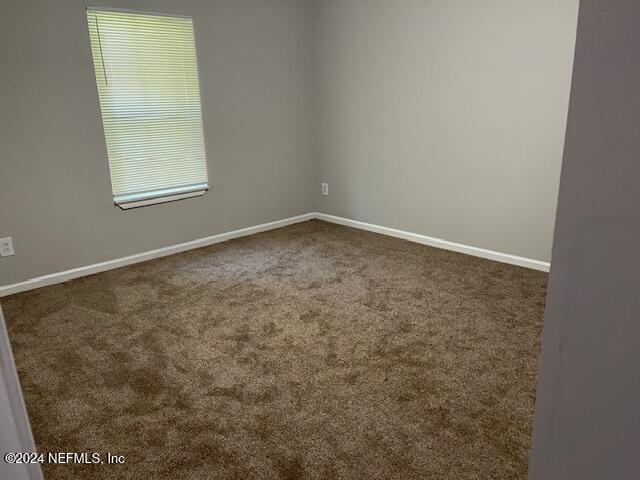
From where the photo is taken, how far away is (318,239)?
4309 mm

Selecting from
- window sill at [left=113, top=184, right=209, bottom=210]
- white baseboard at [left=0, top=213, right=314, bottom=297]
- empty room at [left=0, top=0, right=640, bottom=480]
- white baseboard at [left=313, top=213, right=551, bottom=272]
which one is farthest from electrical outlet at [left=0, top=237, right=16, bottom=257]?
white baseboard at [left=313, top=213, right=551, bottom=272]

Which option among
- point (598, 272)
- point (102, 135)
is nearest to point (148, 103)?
point (102, 135)

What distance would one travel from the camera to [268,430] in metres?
1.87

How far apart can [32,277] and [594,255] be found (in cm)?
370

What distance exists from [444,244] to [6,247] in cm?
326

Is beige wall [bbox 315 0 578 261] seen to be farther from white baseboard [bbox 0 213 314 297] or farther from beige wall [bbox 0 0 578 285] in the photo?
white baseboard [bbox 0 213 314 297]

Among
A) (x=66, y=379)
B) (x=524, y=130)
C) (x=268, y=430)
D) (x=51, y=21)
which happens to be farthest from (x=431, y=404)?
(x=51, y=21)

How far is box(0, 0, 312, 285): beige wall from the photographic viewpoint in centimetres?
309

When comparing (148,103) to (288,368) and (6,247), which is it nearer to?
(6,247)

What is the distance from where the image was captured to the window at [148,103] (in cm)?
339

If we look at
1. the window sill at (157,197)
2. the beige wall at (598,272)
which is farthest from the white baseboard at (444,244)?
the beige wall at (598,272)

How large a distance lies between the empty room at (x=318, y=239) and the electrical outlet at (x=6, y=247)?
0.02m

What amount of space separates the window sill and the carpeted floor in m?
0.50

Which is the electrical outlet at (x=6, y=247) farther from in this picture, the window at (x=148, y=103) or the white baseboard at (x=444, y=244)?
the white baseboard at (x=444, y=244)
